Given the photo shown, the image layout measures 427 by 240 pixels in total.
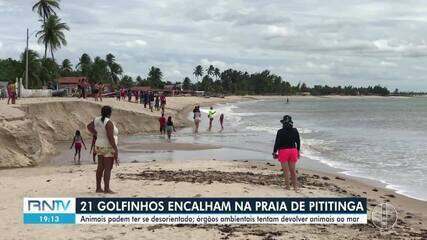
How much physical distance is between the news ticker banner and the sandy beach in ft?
0.62

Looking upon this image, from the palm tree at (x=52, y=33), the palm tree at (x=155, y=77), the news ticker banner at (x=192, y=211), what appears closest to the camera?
the news ticker banner at (x=192, y=211)

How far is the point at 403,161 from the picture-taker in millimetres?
19344

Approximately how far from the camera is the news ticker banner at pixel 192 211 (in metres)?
7.57

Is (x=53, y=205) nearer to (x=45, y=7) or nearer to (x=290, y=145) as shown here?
(x=290, y=145)

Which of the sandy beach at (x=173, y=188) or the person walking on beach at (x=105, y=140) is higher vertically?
the person walking on beach at (x=105, y=140)

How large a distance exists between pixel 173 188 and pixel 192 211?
7.71ft

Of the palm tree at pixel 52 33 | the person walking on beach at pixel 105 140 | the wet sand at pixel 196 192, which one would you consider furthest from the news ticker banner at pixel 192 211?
the palm tree at pixel 52 33

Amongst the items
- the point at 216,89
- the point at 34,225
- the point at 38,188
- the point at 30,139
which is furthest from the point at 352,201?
the point at 216,89

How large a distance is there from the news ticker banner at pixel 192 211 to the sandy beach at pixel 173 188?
0.19 meters

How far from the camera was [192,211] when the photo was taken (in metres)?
7.90

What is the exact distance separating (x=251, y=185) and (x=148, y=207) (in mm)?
3641

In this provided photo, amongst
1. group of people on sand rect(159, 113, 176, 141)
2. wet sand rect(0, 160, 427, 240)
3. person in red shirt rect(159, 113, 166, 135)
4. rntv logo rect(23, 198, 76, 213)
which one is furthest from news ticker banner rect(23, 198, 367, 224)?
person in red shirt rect(159, 113, 166, 135)

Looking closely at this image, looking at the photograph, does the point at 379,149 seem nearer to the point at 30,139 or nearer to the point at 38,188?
the point at 30,139

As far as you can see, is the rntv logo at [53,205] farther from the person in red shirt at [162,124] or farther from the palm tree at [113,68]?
the palm tree at [113,68]
